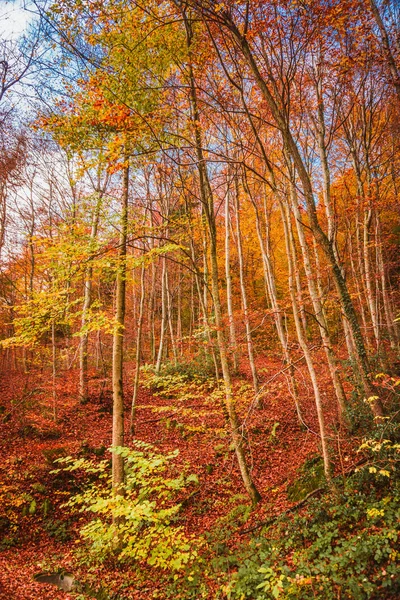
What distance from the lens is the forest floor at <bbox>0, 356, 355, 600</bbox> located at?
5.59 m

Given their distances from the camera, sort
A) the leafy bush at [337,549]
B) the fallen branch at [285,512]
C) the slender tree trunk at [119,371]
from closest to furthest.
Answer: the leafy bush at [337,549], the fallen branch at [285,512], the slender tree trunk at [119,371]

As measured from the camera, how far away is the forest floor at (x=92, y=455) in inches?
220

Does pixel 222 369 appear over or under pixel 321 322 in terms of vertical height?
under

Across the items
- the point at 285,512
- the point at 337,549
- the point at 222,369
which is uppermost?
the point at 222,369

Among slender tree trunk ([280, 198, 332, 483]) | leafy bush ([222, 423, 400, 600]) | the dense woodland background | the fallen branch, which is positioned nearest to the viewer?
leafy bush ([222, 423, 400, 600])

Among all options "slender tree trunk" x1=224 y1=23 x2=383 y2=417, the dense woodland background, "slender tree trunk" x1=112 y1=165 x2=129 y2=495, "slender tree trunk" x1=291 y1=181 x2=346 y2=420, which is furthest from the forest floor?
"slender tree trunk" x1=112 y1=165 x2=129 y2=495

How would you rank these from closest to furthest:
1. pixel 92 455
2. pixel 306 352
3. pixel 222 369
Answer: pixel 306 352 < pixel 222 369 < pixel 92 455

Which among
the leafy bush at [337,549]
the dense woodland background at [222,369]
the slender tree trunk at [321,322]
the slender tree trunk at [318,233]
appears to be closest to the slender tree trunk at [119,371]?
the dense woodland background at [222,369]

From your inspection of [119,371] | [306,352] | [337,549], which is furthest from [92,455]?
[306,352]

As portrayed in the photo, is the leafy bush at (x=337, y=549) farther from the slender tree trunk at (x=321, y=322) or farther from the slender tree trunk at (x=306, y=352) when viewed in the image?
the slender tree trunk at (x=321, y=322)

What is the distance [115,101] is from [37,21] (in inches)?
68.2

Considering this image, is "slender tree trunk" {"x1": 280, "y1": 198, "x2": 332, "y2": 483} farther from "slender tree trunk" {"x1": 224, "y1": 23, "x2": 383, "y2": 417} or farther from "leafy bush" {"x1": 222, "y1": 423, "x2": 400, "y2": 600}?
"slender tree trunk" {"x1": 224, "y1": 23, "x2": 383, "y2": 417}

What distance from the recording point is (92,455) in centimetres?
866

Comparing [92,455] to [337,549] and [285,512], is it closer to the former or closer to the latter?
[285,512]
